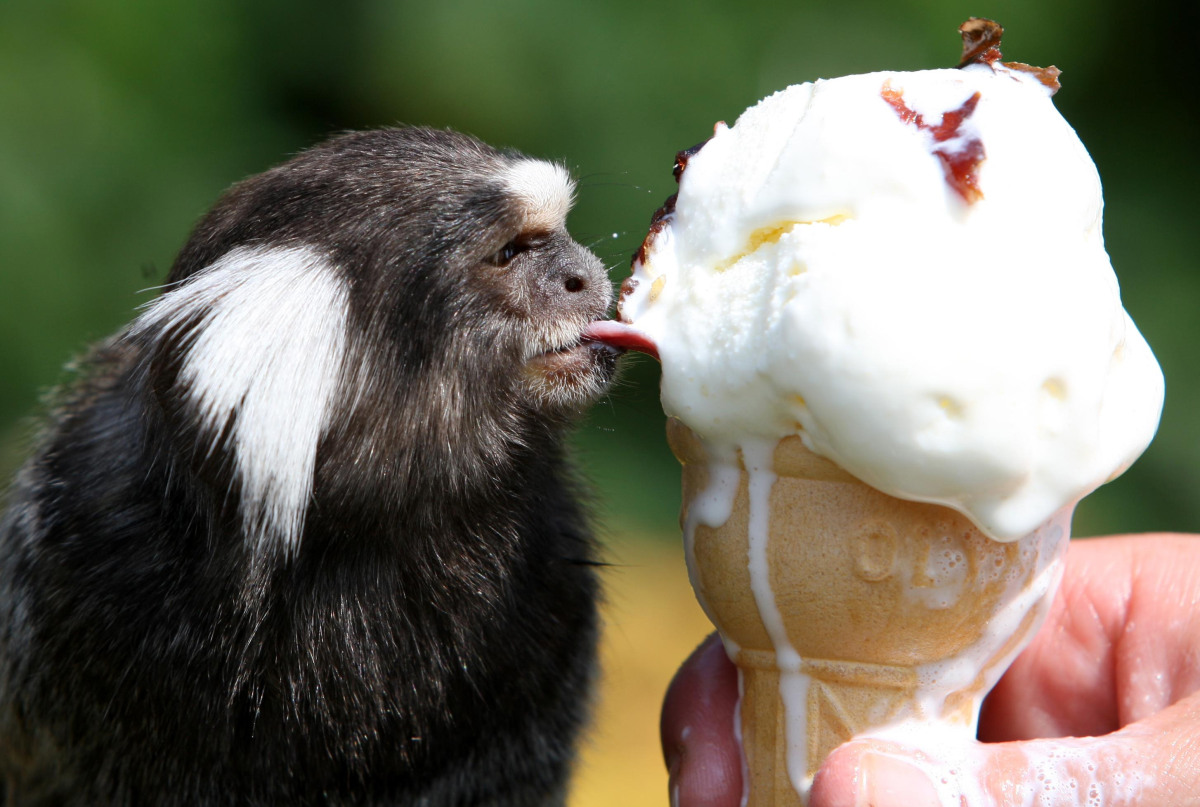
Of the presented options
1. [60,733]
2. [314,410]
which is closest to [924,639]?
[314,410]

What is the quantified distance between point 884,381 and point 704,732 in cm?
59

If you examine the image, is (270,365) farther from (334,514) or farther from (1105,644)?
(1105,644)

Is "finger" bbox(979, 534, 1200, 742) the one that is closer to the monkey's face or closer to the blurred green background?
the monkey's face

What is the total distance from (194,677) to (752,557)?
69 centimetres

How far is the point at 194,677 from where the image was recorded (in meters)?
1.34

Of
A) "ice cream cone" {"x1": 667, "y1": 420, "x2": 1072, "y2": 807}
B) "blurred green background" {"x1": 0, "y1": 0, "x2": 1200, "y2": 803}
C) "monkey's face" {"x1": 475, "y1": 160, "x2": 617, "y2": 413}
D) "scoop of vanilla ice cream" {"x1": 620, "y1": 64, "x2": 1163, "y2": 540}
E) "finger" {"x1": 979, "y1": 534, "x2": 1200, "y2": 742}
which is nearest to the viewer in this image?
"scoop of vanilla ice cream" {"x1": 620, "y1": 64, "x2": 1163, "y2": 540}

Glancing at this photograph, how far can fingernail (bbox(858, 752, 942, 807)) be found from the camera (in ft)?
3.44

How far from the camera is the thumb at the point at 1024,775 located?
1.07 metres

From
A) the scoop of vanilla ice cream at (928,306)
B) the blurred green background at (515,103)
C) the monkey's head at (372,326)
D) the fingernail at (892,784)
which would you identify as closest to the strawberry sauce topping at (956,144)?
the scoop of vanilla ice cream at (928,306)

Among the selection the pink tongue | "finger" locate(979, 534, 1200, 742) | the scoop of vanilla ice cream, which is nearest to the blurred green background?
"finger" locate(979, 534, 1200, 742)

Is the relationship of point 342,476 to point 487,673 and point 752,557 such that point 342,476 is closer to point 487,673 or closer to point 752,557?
Result: point 487,673

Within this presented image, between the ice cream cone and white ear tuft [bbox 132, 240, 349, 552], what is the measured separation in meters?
0.41

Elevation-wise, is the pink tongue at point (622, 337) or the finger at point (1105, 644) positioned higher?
the pink tongue at point (622, 337)

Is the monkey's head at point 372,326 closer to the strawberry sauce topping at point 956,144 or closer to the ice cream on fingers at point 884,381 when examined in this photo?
the ice cream on fingers at point 884,381
